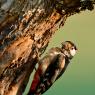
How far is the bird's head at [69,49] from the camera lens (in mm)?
6598

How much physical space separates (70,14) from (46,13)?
0.70 metres

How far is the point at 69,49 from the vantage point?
6.64m

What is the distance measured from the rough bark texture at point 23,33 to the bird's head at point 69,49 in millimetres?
317

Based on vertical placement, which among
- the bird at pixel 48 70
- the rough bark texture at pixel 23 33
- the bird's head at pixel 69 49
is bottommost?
the bird at pixel 48 70

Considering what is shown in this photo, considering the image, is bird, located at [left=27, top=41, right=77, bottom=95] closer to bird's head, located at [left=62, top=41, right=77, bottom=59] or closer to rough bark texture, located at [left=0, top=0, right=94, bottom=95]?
bird's head, located at [left=62, top=41, right=77, bottom=59]

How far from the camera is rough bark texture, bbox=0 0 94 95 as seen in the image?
225 inches

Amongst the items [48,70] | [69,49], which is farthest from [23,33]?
[69,49]

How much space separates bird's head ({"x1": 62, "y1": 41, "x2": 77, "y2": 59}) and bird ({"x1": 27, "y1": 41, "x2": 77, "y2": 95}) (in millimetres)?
72

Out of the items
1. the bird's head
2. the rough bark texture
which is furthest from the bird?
the rough bark texture

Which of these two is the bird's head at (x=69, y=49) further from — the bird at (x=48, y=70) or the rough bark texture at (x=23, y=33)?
the rough bark texture at (x=23, y=33)

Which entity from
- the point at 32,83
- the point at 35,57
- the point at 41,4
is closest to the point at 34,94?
the point at 32,83

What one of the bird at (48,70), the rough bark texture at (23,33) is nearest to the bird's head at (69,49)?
the bird at (48,70)

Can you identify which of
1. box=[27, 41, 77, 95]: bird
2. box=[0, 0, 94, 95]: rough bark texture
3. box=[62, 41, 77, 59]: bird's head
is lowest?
box=[27, 41, 77, 95]: bird

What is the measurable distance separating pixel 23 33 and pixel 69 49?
1061 millimetres
